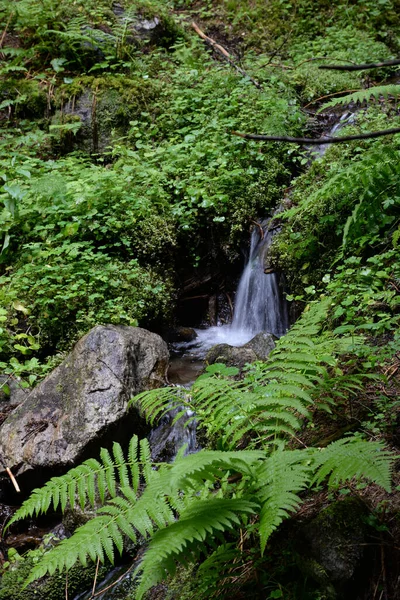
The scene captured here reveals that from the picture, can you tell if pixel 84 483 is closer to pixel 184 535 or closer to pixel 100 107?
pixel 184 535

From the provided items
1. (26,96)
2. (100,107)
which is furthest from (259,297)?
(26,96)

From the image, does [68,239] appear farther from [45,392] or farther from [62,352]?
[45,392]

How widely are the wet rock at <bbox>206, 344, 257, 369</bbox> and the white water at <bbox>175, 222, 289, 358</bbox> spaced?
737 millimetres

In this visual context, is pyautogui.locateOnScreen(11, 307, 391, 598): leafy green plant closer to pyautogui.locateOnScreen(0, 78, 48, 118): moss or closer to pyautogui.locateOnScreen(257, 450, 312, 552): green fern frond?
pyautogui.locateOnScreen(257, 450, 312, 552): green fern frond

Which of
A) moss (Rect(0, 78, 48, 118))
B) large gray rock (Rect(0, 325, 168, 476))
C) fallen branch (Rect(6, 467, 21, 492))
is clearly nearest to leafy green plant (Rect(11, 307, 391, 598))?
large gray rock (Rect(0, 325, 168, 476))

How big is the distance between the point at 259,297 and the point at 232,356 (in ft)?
4.08

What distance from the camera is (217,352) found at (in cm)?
501

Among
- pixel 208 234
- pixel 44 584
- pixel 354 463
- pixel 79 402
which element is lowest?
pixel 44 584

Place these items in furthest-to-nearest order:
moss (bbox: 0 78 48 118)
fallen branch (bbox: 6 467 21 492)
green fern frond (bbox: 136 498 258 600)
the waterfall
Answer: moss (bbox: 0 78 48 118), the waterfall, fallen branch (bbox: 6 467 21 492), green fern frond (bbox: 136 498 258 600)

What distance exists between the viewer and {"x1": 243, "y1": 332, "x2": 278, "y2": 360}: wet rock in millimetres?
4836

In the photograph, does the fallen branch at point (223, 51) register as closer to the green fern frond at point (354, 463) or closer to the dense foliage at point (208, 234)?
the dense foliage at point (208, 234)

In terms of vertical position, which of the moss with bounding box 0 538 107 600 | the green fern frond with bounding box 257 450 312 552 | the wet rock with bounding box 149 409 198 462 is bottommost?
the moss with bounding box 0 538 107 600

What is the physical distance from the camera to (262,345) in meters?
4.93

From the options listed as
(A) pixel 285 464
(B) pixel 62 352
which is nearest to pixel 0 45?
(B) pixel 62 352
